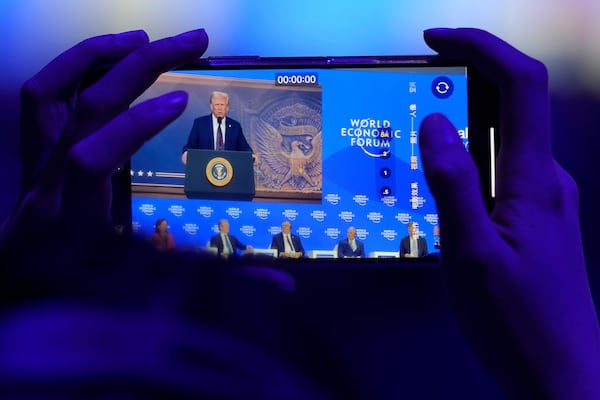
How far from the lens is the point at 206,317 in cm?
12

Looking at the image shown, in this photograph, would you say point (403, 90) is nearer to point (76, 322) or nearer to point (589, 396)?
point (589, 396)

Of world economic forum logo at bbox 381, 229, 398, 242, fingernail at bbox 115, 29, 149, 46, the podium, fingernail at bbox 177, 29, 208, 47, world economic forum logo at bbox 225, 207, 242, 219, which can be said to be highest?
fingernail at bbox 115, 29, 149, 46

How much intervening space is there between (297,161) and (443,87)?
0.12 meters

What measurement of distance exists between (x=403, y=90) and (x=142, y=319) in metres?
0.37

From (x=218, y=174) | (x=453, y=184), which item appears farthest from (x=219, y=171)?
(x=453, y=184)

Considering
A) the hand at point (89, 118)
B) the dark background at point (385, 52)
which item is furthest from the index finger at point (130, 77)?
the dark background at point (385, 52)

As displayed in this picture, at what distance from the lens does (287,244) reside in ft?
1.49

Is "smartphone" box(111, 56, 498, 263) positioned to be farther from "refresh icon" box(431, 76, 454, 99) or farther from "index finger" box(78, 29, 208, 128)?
"index finger" box(78, 29, 208, 128)

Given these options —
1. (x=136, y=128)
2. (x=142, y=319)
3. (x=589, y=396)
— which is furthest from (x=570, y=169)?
(x=142, y=319)

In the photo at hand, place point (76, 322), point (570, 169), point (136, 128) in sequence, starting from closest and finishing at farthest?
1. point (76, 322)
2. point (136, 128)
3. point (570, 169)

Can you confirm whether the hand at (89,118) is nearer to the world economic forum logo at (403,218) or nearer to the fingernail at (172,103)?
the fingernail at (172,103)

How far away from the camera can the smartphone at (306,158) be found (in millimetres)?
447

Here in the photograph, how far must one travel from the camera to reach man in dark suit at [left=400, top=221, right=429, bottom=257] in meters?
0.46

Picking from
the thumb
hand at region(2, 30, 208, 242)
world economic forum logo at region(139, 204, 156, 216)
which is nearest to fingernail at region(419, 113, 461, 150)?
the thumb
